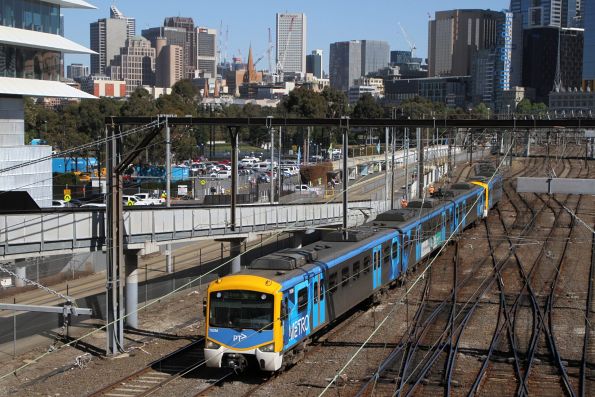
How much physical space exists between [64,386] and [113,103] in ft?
223

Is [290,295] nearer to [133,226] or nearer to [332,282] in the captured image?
[332,282]

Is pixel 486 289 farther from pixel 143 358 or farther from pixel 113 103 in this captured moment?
pixel 113 103

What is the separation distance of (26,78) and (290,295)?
A: 22522mm

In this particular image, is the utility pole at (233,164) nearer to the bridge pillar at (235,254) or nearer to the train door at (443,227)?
the bridge pillar at (235,254)

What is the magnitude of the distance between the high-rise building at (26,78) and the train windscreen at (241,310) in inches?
689

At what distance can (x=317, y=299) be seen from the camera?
20359mm

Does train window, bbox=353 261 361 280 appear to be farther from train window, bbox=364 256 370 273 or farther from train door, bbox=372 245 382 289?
train door, bbox=372 245 382 289

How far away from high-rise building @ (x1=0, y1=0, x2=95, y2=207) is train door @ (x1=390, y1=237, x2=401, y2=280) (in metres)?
14.9

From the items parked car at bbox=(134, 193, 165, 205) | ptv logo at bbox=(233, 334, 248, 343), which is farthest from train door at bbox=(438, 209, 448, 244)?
parked car at bbox=(134, 193, 165, 205)

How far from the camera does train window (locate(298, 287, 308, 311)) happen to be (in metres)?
19.2

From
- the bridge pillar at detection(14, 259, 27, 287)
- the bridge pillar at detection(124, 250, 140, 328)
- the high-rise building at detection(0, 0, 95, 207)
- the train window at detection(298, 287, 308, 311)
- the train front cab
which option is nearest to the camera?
the train front cab

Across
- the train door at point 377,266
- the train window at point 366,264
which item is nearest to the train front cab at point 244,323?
the train window at point 366,264

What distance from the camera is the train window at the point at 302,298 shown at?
1925cm

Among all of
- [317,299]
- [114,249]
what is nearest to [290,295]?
[317,299]
